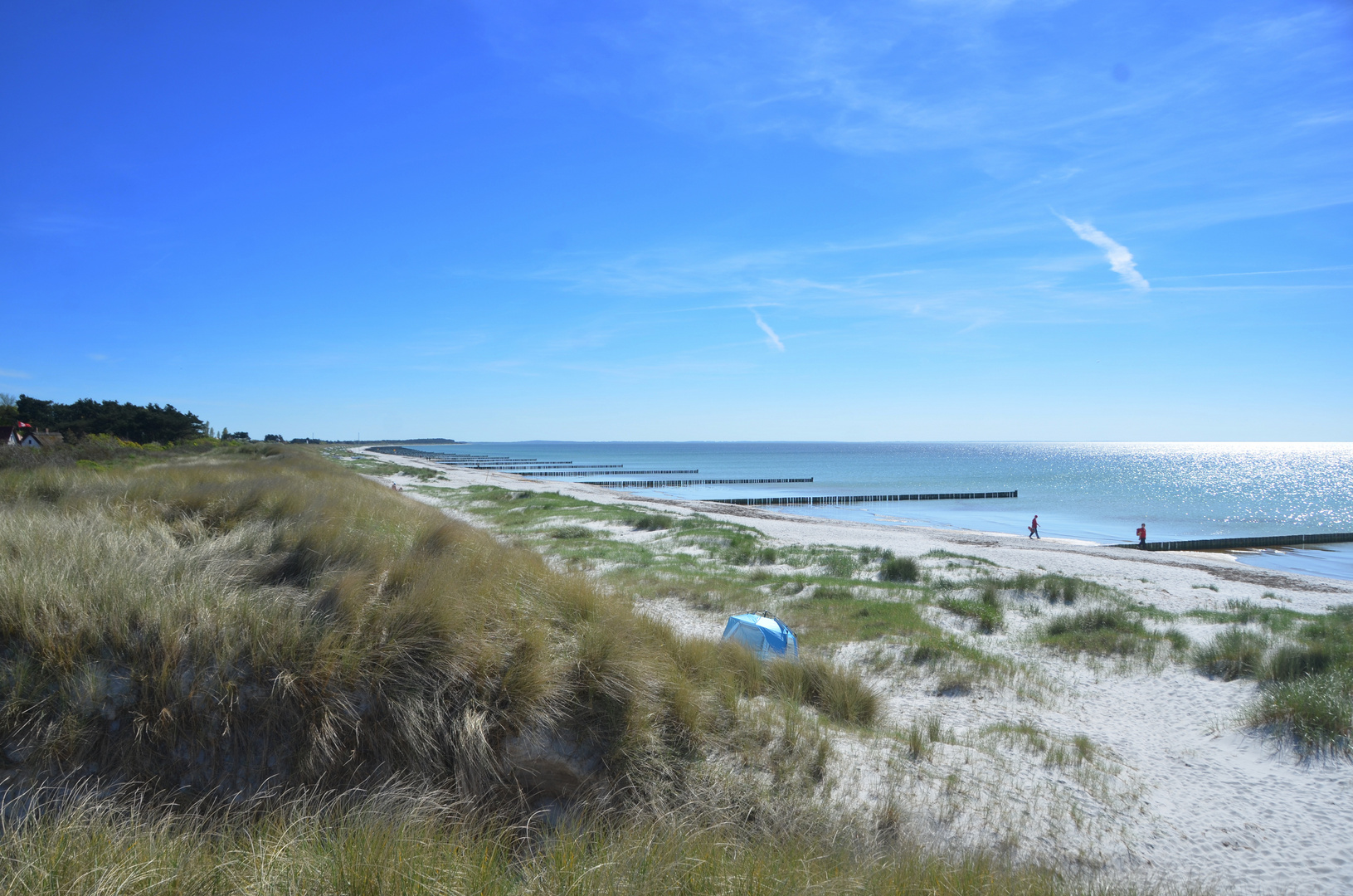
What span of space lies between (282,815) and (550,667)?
1.88 metres

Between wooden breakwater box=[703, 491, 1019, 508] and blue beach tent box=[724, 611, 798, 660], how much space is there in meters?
45.1

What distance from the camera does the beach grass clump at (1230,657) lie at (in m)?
9.68

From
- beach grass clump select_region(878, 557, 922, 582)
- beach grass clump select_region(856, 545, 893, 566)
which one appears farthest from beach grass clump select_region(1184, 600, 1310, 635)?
beach grass clump select_region(856, 545, 893, 566)

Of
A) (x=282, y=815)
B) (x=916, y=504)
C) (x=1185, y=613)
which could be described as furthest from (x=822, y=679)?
(x=916, y=504)

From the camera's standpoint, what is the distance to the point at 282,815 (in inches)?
148

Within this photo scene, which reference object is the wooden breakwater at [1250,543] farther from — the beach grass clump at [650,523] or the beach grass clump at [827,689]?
the beach grass clump at [827,689]

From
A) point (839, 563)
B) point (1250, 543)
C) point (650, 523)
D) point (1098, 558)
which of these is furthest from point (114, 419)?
point (1250, 543)

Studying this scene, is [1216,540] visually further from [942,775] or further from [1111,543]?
[942,775]

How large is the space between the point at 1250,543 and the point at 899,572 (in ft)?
97.8

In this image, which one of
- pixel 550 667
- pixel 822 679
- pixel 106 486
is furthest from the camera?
pixel 106 486

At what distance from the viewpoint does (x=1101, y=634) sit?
11734mm

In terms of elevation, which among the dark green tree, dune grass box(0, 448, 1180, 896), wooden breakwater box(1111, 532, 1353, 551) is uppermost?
the dark green tree

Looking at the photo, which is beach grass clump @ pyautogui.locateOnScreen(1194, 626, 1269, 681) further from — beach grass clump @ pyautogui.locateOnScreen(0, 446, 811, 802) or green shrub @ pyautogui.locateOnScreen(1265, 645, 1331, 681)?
beach grass clump @ pyautogui.locateOnScreen(0, 446, 811, 802)

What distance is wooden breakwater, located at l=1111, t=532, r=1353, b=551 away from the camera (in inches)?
1316
